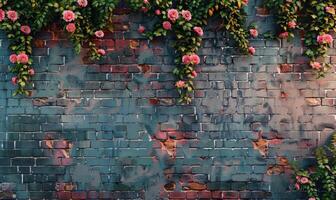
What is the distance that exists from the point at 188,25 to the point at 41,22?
47.8 inches

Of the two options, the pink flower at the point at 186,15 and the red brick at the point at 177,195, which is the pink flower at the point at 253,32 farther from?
the red brick at the point at 177,195

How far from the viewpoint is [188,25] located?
12.0 feet

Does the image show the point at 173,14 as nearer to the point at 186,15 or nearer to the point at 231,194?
the point at 186,15

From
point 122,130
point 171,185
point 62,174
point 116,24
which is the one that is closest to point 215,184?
point 171,185

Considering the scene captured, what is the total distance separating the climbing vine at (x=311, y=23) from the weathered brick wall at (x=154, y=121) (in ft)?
0.32

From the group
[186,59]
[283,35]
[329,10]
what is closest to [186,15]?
[186,59]

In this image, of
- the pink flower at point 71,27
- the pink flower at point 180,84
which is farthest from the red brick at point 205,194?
the pink flower at point 71,27

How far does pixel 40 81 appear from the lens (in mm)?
3760

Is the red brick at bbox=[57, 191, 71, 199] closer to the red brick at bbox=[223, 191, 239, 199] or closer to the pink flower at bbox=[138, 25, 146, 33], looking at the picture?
the red brick at bbox=[223, 191, 239, 199]

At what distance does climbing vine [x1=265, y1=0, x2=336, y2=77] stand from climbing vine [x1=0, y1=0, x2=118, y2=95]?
1411mm

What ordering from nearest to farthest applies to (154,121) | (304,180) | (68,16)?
(68,16)
(304,180)
(154,121)

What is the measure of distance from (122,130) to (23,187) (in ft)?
3.23

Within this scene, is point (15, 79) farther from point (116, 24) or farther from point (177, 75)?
point (177, 75)

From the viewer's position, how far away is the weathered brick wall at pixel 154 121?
12.3 feet
